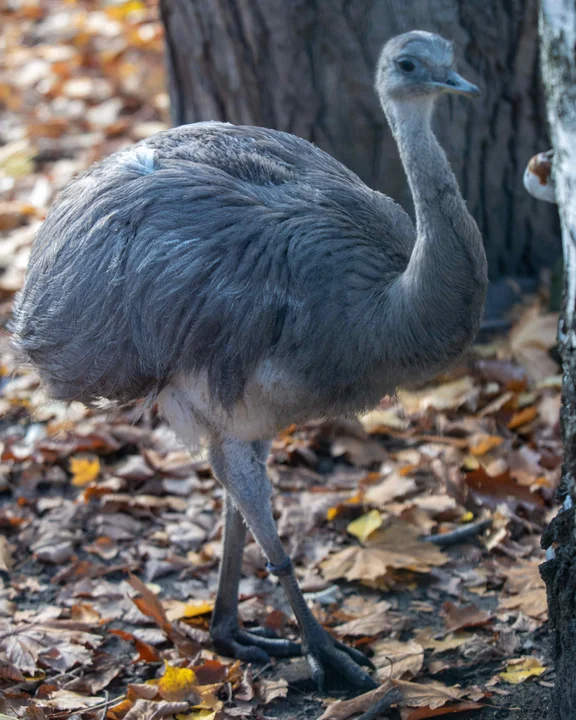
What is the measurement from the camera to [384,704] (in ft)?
11.2

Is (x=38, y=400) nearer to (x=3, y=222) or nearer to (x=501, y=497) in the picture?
(x=3, y=222)

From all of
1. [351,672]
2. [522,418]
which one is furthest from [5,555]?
[522,418]

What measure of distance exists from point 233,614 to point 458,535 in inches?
41.0

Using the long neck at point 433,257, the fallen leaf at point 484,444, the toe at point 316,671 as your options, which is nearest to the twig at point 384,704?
the toe at point 316,671

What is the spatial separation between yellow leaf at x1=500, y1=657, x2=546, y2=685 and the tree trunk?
2650mm

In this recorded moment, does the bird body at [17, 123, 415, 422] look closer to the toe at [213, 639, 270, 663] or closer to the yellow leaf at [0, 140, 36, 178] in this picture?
the toe at [213, 639, 270, 663]

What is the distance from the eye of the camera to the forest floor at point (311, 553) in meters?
3.62

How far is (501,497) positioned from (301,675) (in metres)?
1.27

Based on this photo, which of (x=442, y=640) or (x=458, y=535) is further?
(x=458, y=535)

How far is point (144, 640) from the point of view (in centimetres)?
398

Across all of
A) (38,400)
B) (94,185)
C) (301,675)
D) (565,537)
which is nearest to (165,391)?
(94,185)

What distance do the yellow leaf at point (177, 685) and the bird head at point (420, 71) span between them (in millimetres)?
2067

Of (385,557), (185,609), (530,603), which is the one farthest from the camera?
(385,557)

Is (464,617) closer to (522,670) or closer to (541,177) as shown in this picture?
(522,670)
